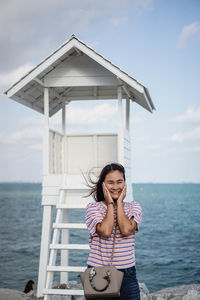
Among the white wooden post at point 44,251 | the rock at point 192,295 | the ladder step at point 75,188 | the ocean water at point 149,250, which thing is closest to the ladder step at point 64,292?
the white wooden post at point 44,251

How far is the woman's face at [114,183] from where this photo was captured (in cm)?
363

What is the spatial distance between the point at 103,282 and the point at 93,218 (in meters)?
0.51

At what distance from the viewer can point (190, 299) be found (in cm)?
986

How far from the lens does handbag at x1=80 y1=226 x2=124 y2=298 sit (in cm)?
323

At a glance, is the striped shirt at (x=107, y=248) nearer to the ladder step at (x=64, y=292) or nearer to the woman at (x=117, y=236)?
the woman at (x=117, y=236)

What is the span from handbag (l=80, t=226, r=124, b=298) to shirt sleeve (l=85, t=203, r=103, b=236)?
Result: 1.02ft

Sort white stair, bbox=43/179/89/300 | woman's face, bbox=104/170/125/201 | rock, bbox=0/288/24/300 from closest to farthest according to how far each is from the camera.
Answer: woman's face, bbox=104/170/125/201 < white stair, bbox=43/179/89/300 < rock, bbox=0/288/24/300

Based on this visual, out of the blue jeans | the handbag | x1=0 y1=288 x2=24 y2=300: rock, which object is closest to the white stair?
x1=0 y1=288 x2=24 y2=300: rock

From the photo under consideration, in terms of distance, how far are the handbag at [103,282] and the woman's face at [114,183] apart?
0.62 meters

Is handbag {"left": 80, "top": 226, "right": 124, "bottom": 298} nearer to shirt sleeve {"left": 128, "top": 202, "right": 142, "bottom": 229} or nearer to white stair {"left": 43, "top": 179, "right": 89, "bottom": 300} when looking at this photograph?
shirt sleeve {"left": 128, "top": 202, "right": 142, "bottom": 229}

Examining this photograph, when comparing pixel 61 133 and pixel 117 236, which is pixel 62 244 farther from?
pixel 117 236

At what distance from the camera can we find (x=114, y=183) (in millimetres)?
3648

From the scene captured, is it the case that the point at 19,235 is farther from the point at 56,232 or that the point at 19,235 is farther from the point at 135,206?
the point at 135,206

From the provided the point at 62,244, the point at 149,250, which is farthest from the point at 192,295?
the point at 149,250
